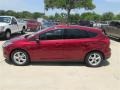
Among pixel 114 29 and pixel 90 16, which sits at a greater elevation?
pixel 90 16

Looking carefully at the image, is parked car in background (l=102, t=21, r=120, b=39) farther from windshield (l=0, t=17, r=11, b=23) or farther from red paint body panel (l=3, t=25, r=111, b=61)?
red paint body panel (l=3, t=25, r=111, b=61)

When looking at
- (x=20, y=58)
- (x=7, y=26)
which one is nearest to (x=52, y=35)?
(x=20, y=58)

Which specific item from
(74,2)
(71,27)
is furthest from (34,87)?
(74,2)

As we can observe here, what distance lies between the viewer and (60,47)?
35.8 ft

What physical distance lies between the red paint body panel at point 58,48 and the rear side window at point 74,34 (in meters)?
0.14

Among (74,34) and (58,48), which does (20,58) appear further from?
(74,34)

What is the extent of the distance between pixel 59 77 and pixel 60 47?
1.96 metres

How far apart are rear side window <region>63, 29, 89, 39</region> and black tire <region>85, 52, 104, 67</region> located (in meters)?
0.72

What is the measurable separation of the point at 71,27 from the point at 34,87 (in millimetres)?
3878

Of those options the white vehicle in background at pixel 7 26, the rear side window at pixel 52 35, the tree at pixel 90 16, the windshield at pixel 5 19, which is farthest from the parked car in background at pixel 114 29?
the tree at pixel 90 16

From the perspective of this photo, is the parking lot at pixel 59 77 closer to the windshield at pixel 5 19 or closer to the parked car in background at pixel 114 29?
the windshield at pixel 5 19

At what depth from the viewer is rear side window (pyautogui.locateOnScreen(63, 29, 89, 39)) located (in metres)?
11.1

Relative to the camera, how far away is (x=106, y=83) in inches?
339

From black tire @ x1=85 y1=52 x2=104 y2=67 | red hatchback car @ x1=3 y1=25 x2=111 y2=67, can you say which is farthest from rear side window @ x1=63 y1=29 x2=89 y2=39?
black tire @ x1=85 y1=52 x2=104 y2=67
